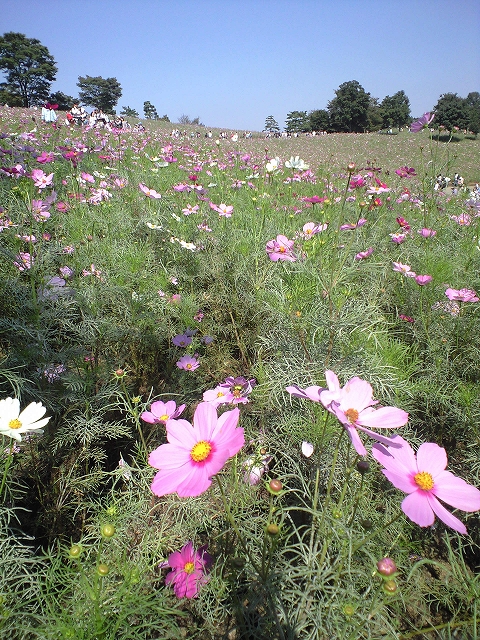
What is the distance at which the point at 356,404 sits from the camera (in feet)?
1.97

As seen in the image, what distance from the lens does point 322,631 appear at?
0.59 meters

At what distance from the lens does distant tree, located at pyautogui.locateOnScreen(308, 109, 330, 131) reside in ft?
93.2

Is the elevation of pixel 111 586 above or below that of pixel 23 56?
below

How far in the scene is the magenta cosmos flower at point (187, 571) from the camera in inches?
27.4

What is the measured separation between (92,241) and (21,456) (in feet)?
3.61

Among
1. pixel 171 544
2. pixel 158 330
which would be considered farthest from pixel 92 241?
pixel 171 544

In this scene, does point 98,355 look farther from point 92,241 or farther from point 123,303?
point 92,241

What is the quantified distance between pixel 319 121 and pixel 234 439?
3351 centimetres

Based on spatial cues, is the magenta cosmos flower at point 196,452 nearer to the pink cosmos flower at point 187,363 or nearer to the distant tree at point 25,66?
the pink cosmos flower at point 187,363

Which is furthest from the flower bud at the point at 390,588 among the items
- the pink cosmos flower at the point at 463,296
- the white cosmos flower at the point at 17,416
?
the pink cosmos flower at the point at 463,296

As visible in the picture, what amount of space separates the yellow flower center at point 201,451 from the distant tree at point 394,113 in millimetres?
33474

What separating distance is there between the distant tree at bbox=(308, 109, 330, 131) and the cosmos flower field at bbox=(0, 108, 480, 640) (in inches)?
1214

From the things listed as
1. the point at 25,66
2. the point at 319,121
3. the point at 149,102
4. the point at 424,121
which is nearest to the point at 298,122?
the point at 319,121

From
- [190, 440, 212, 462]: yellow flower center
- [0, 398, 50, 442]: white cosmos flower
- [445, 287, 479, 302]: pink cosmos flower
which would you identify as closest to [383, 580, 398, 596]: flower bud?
[190, 440, 212, 462]: yellow flower center
